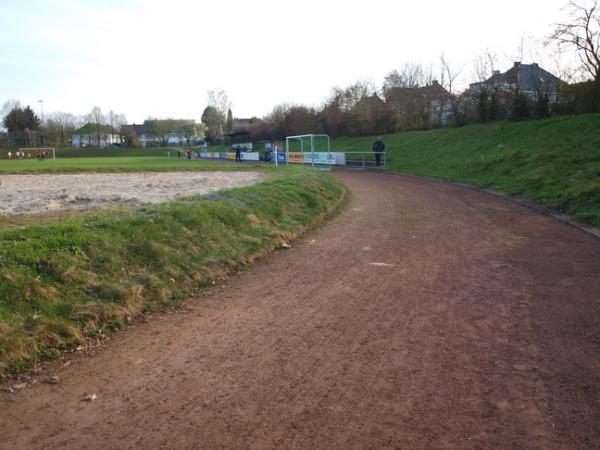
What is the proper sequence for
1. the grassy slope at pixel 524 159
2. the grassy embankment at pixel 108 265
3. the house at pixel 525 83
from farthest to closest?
the house at pixel 525 83
the grassy slope at pixel 524 159
the grassy embankment at pixel 108 265

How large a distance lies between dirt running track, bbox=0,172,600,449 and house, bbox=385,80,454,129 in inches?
1470

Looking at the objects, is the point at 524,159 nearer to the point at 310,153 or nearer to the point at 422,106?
the point at 310,153

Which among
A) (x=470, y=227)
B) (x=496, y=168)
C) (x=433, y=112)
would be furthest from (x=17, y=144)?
(x=470, y=227)

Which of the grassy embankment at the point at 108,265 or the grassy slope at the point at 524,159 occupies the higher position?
the grassy slope at the point at 524,159

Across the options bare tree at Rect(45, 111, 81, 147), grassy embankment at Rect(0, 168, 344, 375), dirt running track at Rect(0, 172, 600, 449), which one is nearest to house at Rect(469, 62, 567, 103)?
dirt running track at Rect(0, 172, 600, 449)

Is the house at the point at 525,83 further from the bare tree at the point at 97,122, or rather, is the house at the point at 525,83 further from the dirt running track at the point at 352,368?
the bare tree at the point at 97,122

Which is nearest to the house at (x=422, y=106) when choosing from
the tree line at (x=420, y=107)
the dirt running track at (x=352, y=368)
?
the tree line at (x=420, y=107)

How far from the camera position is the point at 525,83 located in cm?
3662

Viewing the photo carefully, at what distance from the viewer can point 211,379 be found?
4.48 m

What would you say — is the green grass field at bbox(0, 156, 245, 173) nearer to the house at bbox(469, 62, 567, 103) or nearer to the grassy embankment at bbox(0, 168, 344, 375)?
the house at bbox(469, 62, 567, 103)

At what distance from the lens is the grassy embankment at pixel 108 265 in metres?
5.24

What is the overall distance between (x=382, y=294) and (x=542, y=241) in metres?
5.05

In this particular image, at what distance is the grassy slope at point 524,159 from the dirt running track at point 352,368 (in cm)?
673

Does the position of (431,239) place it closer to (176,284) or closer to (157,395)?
(176,284)
